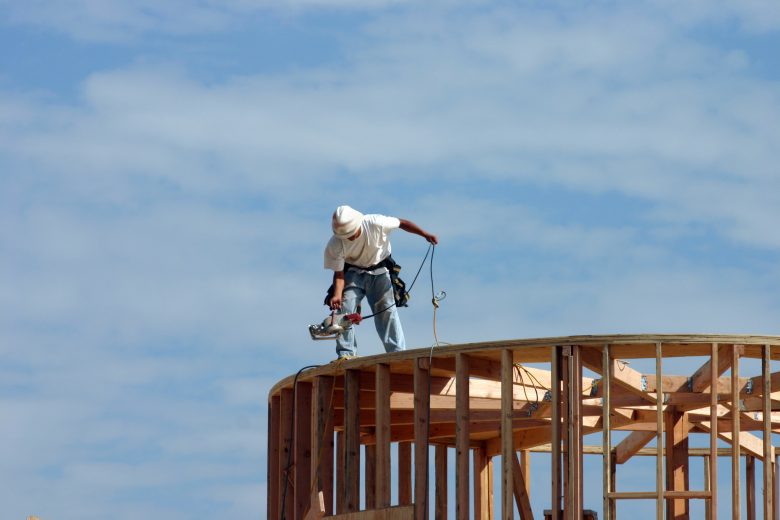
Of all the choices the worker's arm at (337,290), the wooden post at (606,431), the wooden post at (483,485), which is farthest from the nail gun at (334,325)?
the wooden post at (483,485)

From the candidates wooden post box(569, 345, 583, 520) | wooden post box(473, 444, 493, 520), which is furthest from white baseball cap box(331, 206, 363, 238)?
wooden post box(473, 444, 493, 520)

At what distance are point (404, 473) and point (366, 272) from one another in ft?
19.4

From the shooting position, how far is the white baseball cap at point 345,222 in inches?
707

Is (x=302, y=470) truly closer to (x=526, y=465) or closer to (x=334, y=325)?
(x=334, y=325)

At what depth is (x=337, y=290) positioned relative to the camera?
717 inches

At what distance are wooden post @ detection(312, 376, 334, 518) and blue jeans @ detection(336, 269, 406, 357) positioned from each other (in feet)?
2.22

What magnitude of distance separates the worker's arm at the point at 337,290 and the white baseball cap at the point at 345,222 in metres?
0.54

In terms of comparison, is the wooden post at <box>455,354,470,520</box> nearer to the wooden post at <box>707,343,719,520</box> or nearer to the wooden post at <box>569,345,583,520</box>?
the wooden post at <box>569,345,583,520</box>

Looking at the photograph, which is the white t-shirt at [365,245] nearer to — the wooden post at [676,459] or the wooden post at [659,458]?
the wooden post at [659,458]

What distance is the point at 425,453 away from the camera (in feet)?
56.6

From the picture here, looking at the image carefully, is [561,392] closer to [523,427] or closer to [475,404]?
[475,404]

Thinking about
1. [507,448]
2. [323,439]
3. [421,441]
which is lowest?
[507,448]

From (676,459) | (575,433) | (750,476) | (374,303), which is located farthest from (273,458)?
(750,476)

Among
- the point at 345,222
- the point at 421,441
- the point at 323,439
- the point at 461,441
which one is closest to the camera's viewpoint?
the point at 461,441
